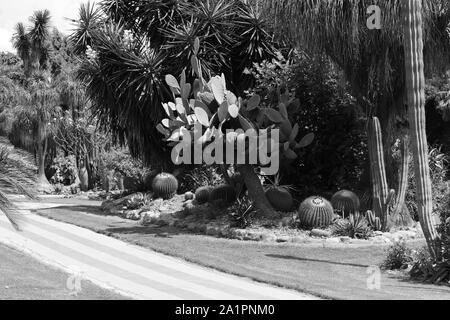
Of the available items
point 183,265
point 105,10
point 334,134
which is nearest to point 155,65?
point 105,10

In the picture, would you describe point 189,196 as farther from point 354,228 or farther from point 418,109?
point 418,109

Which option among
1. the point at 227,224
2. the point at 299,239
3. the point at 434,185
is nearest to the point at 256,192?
the point at 227,224

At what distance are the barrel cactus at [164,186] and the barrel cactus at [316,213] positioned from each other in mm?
6564

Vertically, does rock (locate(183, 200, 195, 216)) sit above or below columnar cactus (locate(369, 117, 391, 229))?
below

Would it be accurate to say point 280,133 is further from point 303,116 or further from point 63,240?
point 63,240

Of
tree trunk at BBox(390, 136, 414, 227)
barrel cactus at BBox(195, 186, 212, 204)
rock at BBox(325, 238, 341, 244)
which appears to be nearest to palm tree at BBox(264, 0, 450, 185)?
tree trunk at BBox(390, 136, 414, 227)

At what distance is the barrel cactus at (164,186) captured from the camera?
66.6ft

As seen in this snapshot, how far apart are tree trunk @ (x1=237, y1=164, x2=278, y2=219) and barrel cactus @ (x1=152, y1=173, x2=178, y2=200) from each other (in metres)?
4.39

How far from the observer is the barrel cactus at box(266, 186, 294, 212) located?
1608 cm

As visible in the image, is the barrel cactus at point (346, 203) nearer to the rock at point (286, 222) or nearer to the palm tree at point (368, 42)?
the rock at point (286, 222)

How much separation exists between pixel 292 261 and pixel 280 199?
12.8 ft

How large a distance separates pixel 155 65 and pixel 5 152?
9.38 m

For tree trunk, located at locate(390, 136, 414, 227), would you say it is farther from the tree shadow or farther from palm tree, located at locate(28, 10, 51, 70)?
palm tree, located at locate(28, 10, 51, 70)

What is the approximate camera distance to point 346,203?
15.3 m
